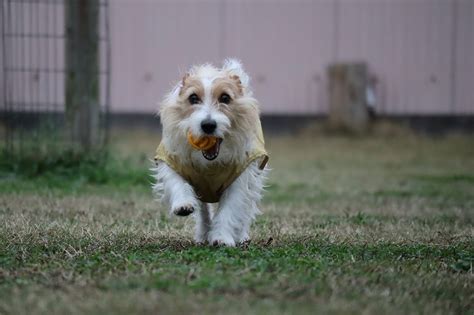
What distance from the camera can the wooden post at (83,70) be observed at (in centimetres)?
950

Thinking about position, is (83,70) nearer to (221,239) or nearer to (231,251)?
(221,239)

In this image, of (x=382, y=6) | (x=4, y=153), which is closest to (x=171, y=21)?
(x=382, y=6)

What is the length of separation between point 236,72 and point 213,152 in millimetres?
831

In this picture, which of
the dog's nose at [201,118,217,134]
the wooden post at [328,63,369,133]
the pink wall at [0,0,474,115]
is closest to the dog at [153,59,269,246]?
the dog's nose at [201,118,217,134]

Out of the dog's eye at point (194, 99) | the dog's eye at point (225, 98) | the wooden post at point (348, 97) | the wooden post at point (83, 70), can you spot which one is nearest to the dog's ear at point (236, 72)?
the dog's eye at point (225, 98)

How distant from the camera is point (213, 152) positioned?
5035 mm

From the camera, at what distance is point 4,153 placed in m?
9.00

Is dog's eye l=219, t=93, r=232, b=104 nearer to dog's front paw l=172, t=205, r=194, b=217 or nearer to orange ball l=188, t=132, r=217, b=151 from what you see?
Answer: orange ball l=188, t=132, r=217, b=151

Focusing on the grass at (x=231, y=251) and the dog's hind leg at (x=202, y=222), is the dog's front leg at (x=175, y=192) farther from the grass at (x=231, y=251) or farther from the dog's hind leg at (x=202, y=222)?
the dog's hind leg at (x=202, y=222)

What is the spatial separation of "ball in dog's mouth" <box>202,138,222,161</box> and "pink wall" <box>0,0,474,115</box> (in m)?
11.5

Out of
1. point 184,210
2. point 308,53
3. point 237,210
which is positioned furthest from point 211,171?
point 308,53

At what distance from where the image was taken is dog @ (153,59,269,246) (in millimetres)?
4957

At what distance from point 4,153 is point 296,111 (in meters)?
8.60

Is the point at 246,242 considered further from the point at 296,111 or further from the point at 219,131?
the point at 296,111
